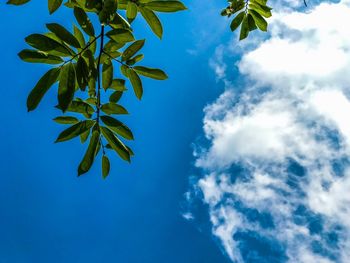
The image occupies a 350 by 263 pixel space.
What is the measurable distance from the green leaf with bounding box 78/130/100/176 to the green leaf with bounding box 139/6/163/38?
2.00ft

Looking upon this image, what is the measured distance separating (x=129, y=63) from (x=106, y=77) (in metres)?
0.14

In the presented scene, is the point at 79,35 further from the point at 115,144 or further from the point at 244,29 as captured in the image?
the point at 244,29

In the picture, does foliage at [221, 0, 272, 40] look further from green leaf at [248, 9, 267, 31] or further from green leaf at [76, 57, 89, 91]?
green leaf at [76, 57, 89, 91]

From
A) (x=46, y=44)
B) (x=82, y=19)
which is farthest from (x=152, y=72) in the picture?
(x=46, y=44)

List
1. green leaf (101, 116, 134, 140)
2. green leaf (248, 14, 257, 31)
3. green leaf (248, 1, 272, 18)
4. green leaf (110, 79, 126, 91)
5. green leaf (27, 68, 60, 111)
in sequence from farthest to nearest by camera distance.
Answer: green leaf (248, 14, 257, 31), green leaf (248, 1, 272, 18), green leaf (110, 79, 126, 91), green leaf (101, 116, 134, 140), green leaf (27, 68, 60, 111)

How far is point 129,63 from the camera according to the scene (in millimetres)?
2012

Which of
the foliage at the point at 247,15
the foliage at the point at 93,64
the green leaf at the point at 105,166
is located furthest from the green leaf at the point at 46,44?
the foliage at the point at 247,15

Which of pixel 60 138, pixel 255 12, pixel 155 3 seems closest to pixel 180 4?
pixel 155 3

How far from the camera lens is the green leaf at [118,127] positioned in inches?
77.0

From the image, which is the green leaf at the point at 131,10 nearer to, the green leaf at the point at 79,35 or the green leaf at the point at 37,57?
the green leaf at the point at 79,35

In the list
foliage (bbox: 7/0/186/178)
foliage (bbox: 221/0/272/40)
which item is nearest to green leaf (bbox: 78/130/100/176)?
foliage (bbox: 7/0/186/178)

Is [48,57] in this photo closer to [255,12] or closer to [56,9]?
[56,9]

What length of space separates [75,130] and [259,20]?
5.14ft

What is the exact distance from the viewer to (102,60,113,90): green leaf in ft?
6.50
